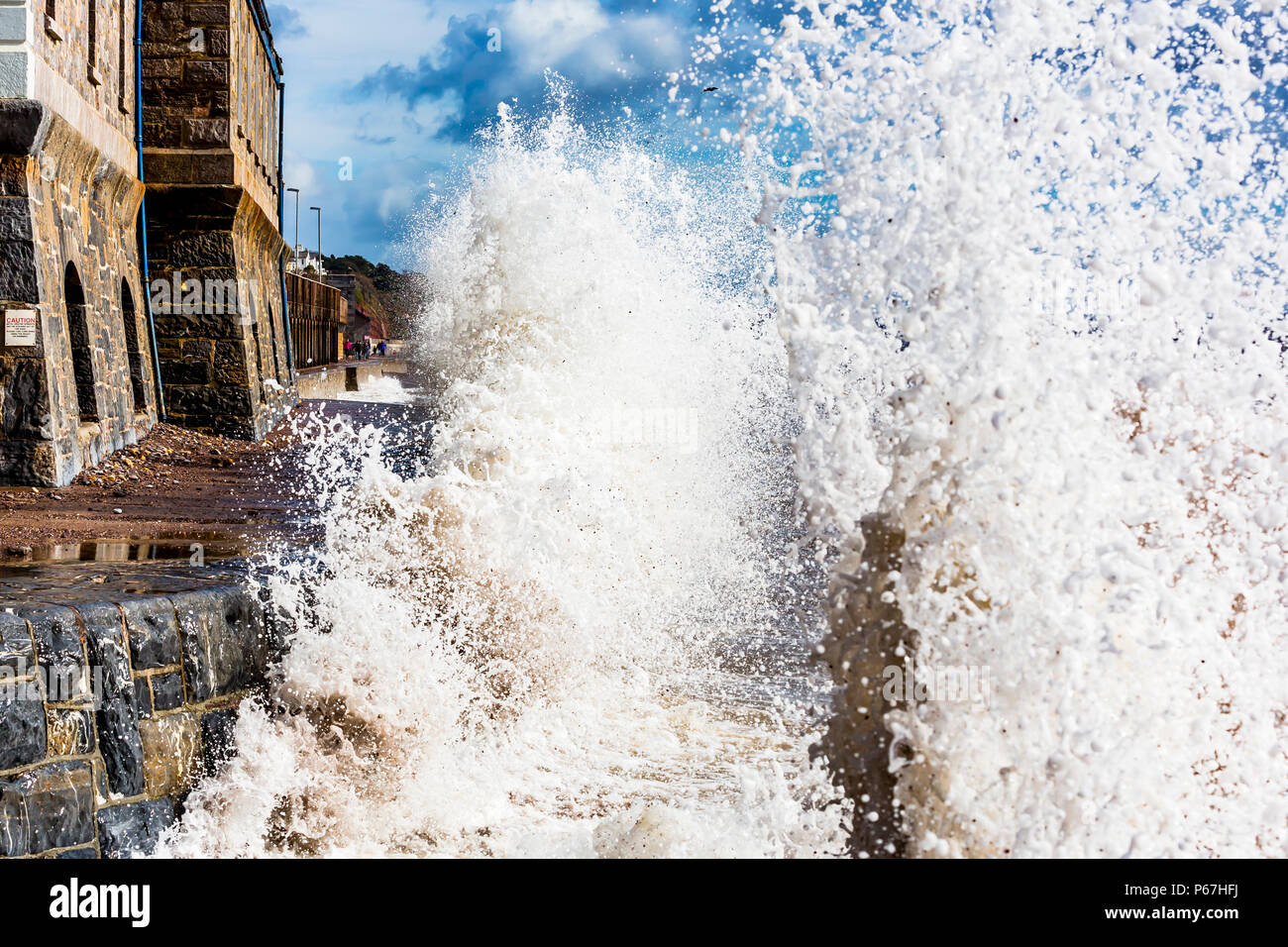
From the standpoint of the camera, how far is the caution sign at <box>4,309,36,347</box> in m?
8.30

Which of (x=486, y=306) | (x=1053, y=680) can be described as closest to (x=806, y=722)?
(x=1053, y=680)

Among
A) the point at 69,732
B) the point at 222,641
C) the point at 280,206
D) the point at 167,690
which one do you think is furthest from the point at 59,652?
the point at 280,206

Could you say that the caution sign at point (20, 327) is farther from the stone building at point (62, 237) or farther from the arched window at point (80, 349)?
the arched window at point (80, 349)

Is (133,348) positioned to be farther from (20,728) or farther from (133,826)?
(20,728)

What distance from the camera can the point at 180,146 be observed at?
12.7m

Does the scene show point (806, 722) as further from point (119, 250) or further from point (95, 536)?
point (119, 250)

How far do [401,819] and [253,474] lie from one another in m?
6.88

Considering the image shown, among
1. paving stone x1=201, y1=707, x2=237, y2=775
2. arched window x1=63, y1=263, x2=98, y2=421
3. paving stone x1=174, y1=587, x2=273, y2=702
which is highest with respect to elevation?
arched window x1=63, y1=263, x2=98, y2=421

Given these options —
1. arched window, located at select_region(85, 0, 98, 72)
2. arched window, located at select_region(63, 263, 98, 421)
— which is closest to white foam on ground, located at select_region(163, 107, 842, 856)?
arched window, located at select_region(63, 263, 98, 421)

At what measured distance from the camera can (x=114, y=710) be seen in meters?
4.14

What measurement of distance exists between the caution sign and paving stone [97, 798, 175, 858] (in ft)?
17.6

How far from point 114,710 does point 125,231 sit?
9014 mm

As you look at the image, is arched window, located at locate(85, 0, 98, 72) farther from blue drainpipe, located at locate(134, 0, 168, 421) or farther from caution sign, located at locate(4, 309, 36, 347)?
caution sign, located at locate(4, 309, 36, 347)

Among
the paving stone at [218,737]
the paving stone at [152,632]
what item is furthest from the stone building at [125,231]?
the paving stone at [152,632]
